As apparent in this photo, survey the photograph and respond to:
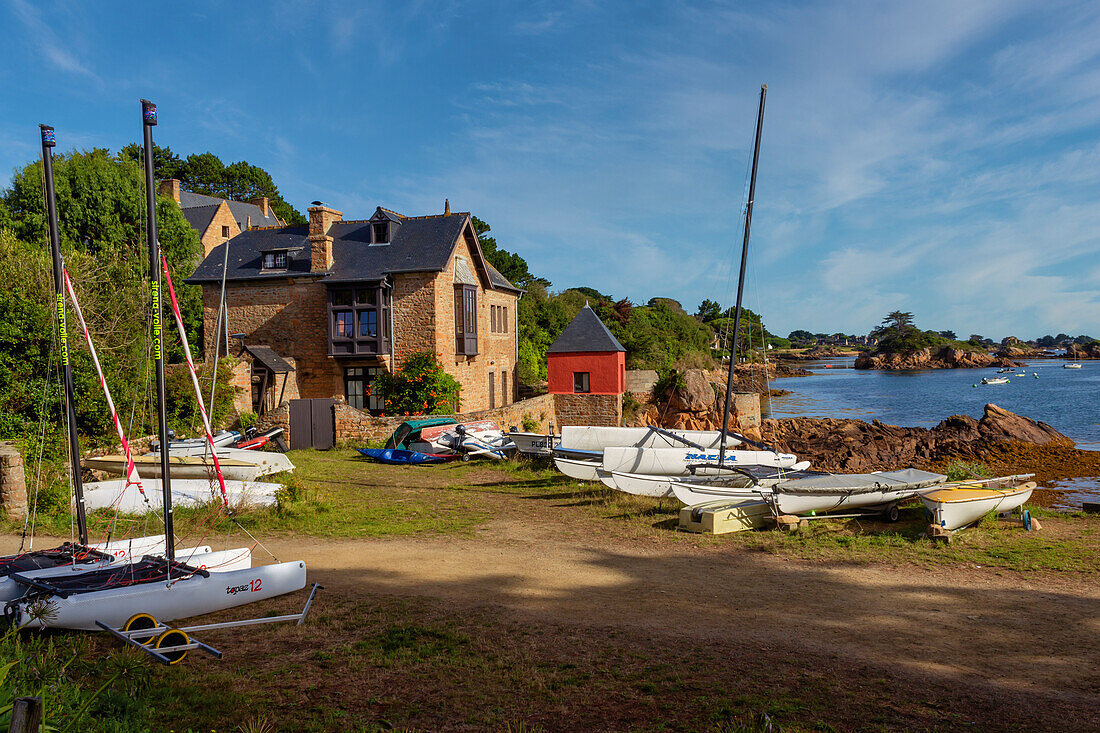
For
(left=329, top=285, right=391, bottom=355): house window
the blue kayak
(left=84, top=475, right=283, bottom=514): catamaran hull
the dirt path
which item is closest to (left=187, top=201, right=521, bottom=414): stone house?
(left=329, top=285, right=391, bottom=355): house window

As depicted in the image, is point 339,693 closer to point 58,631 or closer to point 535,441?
point 58,631

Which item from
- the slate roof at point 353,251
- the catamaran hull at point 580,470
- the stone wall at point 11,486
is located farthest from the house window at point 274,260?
the stone wall at point 11,486

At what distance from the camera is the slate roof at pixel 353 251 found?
2770cm

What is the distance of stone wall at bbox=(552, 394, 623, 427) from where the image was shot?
107ft

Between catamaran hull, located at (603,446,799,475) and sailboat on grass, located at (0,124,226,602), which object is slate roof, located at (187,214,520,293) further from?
sailboat on grass, located at (0,124,226,602)

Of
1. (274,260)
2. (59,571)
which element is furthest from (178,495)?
(274,260)

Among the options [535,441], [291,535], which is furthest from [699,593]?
[535,441]

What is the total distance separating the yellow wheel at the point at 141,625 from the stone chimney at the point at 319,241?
2262 centimetres

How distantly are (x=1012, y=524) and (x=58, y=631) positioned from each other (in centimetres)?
1533

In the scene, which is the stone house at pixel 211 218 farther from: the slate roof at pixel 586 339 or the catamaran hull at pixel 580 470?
the catamaran hull at pixel 580 470

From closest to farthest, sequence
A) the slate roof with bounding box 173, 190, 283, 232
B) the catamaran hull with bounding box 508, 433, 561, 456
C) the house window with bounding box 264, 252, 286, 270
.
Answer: the catamaran hull with bounding box 508, 433, 561, 456
the house window with bounding box 264, 252, 286, 270
the slate roof with bounding box 173, 190, 283, 232

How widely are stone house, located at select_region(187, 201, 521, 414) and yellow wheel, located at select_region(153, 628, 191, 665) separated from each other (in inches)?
807

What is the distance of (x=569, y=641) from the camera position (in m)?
7.13

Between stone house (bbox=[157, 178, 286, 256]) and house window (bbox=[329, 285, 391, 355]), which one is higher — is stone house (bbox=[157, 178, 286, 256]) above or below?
above
